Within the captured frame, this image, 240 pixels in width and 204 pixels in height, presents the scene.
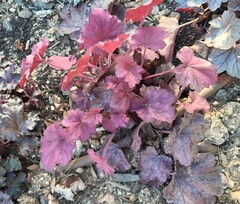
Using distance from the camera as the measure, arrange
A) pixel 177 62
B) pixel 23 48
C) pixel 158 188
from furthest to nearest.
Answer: pixel 23 48 < pixel 177 62 < pixel 158 188

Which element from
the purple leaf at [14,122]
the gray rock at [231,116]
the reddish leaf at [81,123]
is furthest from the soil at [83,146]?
the reddish leaf at [81,123]

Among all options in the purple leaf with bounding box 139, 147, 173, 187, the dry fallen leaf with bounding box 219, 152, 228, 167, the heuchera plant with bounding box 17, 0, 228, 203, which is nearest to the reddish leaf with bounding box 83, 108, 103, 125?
the heuchera plant with bounding box 17, 0, 228, 203

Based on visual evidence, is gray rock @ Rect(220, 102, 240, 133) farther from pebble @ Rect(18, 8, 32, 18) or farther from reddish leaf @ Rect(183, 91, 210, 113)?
pebble @ Rect(18, 8, 32, 18)

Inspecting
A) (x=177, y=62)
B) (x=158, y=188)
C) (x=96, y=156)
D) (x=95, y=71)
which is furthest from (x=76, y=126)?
(x=177, y=62)

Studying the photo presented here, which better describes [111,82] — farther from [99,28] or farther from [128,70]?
[99,28]

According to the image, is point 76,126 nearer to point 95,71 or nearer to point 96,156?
point 96,156
